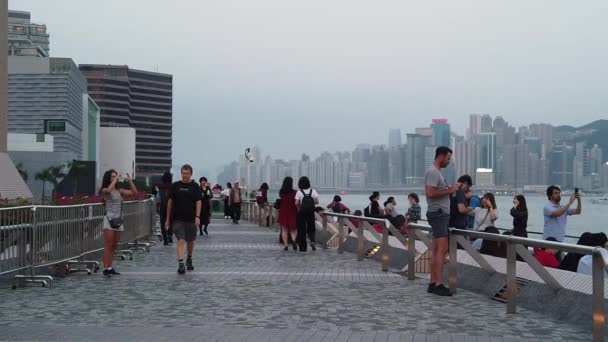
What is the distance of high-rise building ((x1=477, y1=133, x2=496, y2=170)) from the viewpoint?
4207 inches

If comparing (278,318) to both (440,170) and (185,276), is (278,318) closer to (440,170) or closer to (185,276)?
(440,170)

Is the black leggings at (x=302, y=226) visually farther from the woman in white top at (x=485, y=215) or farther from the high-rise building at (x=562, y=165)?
the high-rise building at (x=562, y=165)

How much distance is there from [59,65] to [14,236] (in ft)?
444

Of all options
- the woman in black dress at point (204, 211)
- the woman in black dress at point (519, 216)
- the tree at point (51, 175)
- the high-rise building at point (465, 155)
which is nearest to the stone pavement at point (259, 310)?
the woman in black dress at point (519, 216)

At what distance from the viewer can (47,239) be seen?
467 inches

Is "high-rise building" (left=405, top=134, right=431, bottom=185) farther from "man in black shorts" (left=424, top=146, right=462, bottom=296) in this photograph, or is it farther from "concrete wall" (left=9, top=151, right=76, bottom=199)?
"man in black shorts" (left=424, top=146, right=462, bottom=296)

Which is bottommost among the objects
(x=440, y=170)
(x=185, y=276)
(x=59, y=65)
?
(x=185, y=276)

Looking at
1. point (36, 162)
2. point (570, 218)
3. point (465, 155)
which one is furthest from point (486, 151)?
point (36, 162)

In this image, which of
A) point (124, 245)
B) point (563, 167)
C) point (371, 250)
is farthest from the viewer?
point (563, 167)

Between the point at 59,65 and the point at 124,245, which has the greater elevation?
the point at 59,65

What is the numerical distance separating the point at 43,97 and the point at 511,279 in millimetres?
136625

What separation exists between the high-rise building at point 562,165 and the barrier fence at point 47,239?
84.0 meters

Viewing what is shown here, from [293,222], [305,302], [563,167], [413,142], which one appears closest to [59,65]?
[413,142]

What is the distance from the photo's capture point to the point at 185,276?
12.8 metres
